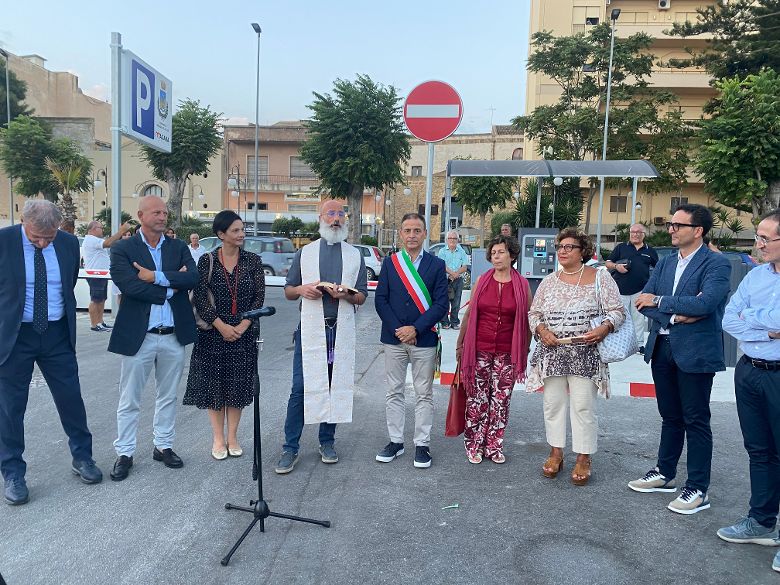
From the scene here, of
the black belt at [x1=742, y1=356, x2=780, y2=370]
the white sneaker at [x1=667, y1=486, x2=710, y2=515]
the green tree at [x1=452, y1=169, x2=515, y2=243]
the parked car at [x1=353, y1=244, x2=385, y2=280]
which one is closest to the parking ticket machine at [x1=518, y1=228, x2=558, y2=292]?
the white sneaker at [x1=667, y1=486, x2=710, y2=515]

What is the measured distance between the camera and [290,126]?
5547 centimetres

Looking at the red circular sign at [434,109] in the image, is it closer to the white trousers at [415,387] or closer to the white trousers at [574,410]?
the white trousers at [415,387]

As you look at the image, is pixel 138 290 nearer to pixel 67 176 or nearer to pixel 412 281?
pixel 412 281

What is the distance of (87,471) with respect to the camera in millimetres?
4160

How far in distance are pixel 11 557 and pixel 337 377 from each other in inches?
88.7

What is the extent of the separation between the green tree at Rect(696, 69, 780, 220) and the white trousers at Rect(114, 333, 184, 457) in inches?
827

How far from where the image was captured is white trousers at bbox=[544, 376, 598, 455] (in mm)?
4375

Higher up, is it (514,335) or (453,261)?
(453,261)

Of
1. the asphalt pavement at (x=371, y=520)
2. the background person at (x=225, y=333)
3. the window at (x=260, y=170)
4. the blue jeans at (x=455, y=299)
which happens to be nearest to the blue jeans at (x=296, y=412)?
the asphalt pavement at (x=371, y=520)

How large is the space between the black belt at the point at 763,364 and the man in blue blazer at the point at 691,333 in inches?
13.6

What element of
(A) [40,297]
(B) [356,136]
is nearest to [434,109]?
(A) [40,297]

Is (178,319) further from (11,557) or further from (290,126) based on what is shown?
(290,126)

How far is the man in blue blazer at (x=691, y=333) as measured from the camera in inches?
151

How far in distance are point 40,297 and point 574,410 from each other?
12.2 feet
